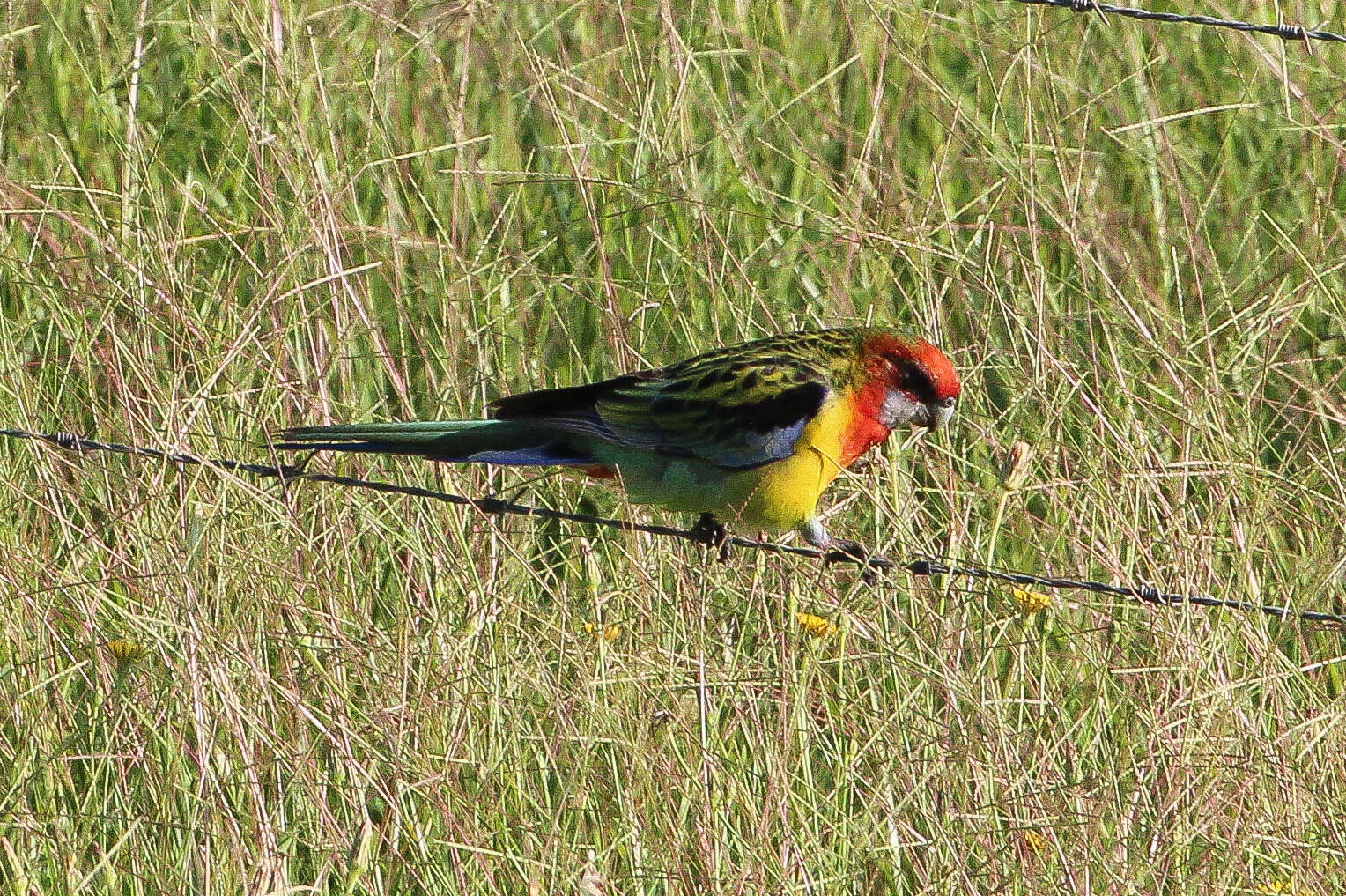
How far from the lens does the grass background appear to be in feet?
9.78

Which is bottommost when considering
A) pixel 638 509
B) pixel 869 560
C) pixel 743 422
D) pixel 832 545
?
pixel 638 509

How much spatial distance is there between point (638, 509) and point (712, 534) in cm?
46

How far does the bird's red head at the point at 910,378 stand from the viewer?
3.63 m

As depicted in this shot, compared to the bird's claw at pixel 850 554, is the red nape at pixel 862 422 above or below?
above

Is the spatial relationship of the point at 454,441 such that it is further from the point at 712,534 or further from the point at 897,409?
the point at 897,409

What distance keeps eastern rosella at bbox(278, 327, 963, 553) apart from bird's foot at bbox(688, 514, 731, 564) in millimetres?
106

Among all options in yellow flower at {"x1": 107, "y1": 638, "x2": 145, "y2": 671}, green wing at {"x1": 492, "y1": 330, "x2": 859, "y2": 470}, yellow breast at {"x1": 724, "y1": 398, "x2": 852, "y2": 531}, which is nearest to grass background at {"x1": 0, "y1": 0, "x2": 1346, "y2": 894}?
yellow flower at {"x1": 107, "y1": 638, "x2": 145, "y2": 671}

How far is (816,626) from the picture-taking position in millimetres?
3188

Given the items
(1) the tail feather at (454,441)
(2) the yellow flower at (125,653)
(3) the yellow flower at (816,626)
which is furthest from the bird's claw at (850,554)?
(2) the yellow flower at (125,653)

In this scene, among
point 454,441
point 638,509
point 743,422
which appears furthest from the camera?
point 638,509

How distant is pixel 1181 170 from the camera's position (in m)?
5.11

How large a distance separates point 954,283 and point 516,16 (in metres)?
1.76

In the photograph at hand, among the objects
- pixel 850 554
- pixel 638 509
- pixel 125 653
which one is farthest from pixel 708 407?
pixel 125 653

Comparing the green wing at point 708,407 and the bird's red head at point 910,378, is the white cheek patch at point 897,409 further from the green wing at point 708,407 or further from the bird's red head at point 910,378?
the green wing at point 708,407
